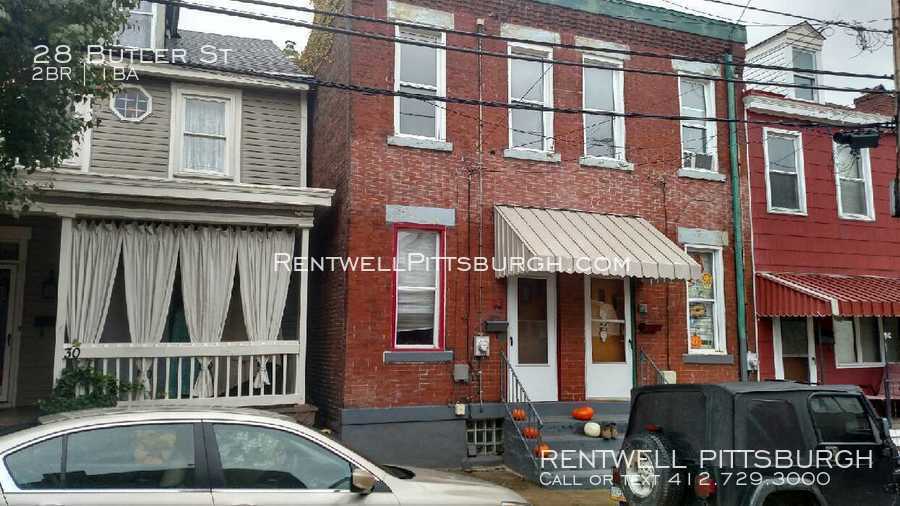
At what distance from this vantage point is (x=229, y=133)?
40.4ft

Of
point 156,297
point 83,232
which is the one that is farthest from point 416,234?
point 83,232

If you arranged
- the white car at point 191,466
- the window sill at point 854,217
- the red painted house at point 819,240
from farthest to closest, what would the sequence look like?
the window sill at point 854,217 → the red painted house at point 819,240 → the white car at point 191,466

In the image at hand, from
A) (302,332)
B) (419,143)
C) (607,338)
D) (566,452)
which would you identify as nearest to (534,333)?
(607,338)

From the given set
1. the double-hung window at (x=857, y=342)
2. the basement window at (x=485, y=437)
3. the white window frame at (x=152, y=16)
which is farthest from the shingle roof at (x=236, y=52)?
the double-hung window at (x=857, y=342)

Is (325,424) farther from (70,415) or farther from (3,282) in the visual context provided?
(70,415)

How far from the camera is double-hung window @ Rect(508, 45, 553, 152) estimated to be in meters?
12.2

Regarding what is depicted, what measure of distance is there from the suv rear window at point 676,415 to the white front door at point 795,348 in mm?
8524

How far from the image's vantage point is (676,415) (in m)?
6.34

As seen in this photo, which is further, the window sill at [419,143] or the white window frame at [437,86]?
the white window frame at [437,86]

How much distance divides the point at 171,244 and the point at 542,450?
244 inches

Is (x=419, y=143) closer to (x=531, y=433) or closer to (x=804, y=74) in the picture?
(x=531, y=433)

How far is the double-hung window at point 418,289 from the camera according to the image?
Answer: 36.2 feet

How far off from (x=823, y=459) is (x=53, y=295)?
11.4 m

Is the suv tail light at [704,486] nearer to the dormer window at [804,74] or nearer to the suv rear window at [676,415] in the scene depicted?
the suv rear window at [676,415]
